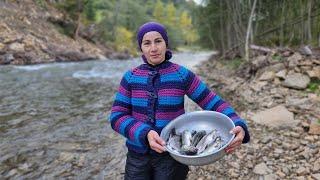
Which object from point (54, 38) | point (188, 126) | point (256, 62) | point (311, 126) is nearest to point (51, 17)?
point (54, 38)

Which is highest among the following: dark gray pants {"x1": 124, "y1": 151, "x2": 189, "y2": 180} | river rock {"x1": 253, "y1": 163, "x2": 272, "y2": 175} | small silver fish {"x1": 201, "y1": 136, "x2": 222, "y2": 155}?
small silver fish {"x1": 201, "y1": 136, "x2": 222, "y2": 155}

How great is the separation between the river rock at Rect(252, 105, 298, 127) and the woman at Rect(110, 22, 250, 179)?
458 centimetres

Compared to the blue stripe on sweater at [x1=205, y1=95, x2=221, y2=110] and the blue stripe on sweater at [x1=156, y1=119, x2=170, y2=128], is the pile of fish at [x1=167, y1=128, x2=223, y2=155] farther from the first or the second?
the blue stripe on sweater at [x1=205, y1=95, x2=221, y2=110]

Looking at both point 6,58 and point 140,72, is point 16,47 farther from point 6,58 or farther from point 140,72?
point 140,72

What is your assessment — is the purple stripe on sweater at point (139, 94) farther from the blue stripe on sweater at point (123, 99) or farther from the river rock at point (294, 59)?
the river rock at point (294, 59)

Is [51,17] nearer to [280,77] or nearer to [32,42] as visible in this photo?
[32,42]

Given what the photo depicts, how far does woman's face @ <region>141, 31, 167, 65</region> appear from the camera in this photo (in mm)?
2807

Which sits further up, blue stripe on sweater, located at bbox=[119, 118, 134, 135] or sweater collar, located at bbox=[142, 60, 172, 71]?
sweater collar, located at bbox=[142, 60, 172, 71]

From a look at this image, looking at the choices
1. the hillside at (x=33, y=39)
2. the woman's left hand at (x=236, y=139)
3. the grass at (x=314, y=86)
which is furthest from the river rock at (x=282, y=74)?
the hillside at (x=33, y=39)

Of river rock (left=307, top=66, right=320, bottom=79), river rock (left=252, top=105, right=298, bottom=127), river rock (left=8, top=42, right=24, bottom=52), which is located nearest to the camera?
river rock (left=252, top=105, right=298, bottom=127)

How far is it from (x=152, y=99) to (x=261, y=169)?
3072 mm

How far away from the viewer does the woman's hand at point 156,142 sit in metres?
2.63

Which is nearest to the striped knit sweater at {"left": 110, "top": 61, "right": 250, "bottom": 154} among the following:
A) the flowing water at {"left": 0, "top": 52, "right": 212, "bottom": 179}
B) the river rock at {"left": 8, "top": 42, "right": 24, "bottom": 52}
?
the flowing water at {"left": 0, "top": 52, "right": 212, "bottom": 179}

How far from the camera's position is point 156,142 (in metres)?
2.66
